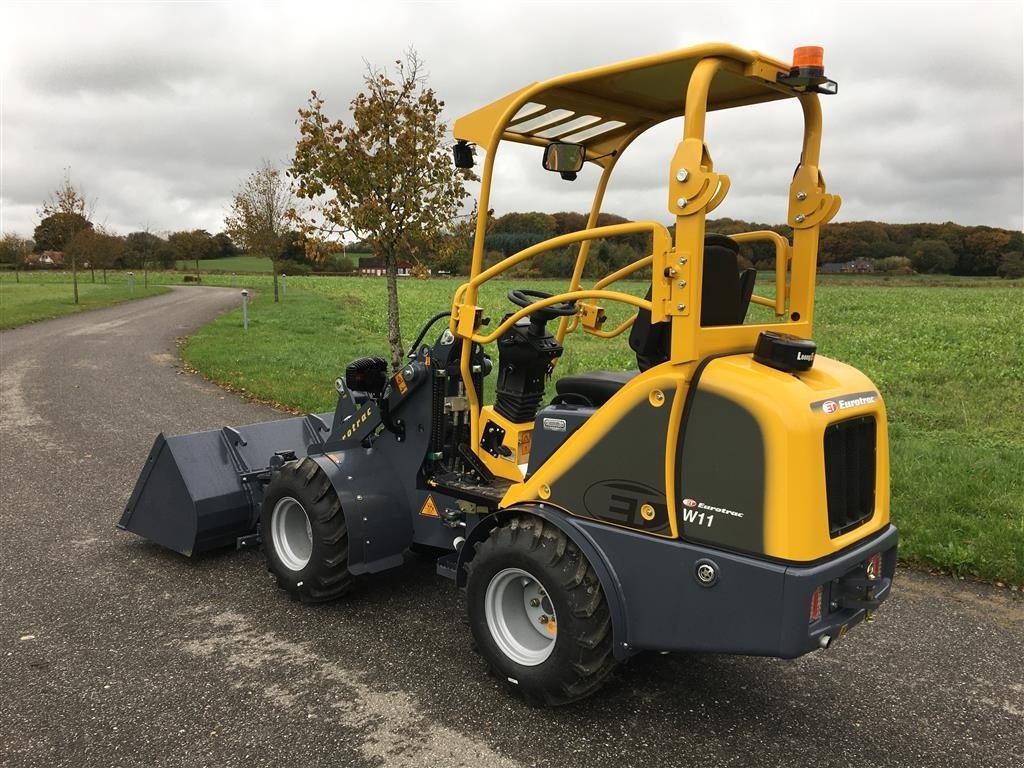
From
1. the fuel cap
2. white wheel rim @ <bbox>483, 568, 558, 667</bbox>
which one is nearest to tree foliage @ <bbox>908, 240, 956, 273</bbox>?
the fuel cap

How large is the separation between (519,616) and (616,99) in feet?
8.56

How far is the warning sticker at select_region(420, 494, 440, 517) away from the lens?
4359 mm

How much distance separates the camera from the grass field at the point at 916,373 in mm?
5574

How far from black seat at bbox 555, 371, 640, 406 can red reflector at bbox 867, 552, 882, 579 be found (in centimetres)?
131

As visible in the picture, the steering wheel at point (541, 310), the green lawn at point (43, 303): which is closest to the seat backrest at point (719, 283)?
the steering wheel at point (541, 310)

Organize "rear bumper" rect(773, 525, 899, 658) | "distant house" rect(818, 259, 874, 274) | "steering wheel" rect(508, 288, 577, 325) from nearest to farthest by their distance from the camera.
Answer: "rear bumper" rect(773, 525, 899, 658) < "steering wheel" rect(508, 288, 577, 325) < "distant house" rect(818, 259, 874, 274)

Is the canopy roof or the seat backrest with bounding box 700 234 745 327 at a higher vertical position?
the canopy roof

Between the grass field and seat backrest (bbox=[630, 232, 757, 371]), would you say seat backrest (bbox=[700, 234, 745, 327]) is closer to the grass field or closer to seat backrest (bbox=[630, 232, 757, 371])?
seat backrest (bbox=[630, 232, 757, 371])

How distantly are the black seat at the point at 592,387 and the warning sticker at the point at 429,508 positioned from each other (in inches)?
39.4

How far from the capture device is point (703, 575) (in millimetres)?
3008

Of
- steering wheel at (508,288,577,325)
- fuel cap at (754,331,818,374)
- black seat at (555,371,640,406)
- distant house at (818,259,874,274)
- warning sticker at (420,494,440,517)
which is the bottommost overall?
warning sticker at (420,494,440,517)

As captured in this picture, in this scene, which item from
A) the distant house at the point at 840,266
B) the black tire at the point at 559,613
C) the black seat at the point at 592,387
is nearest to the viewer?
the black tire at the point at 559,613

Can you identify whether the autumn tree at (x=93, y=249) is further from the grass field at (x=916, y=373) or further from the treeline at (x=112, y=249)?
the grass field at (x=916, y=373)

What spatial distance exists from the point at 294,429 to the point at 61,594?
1.80m
